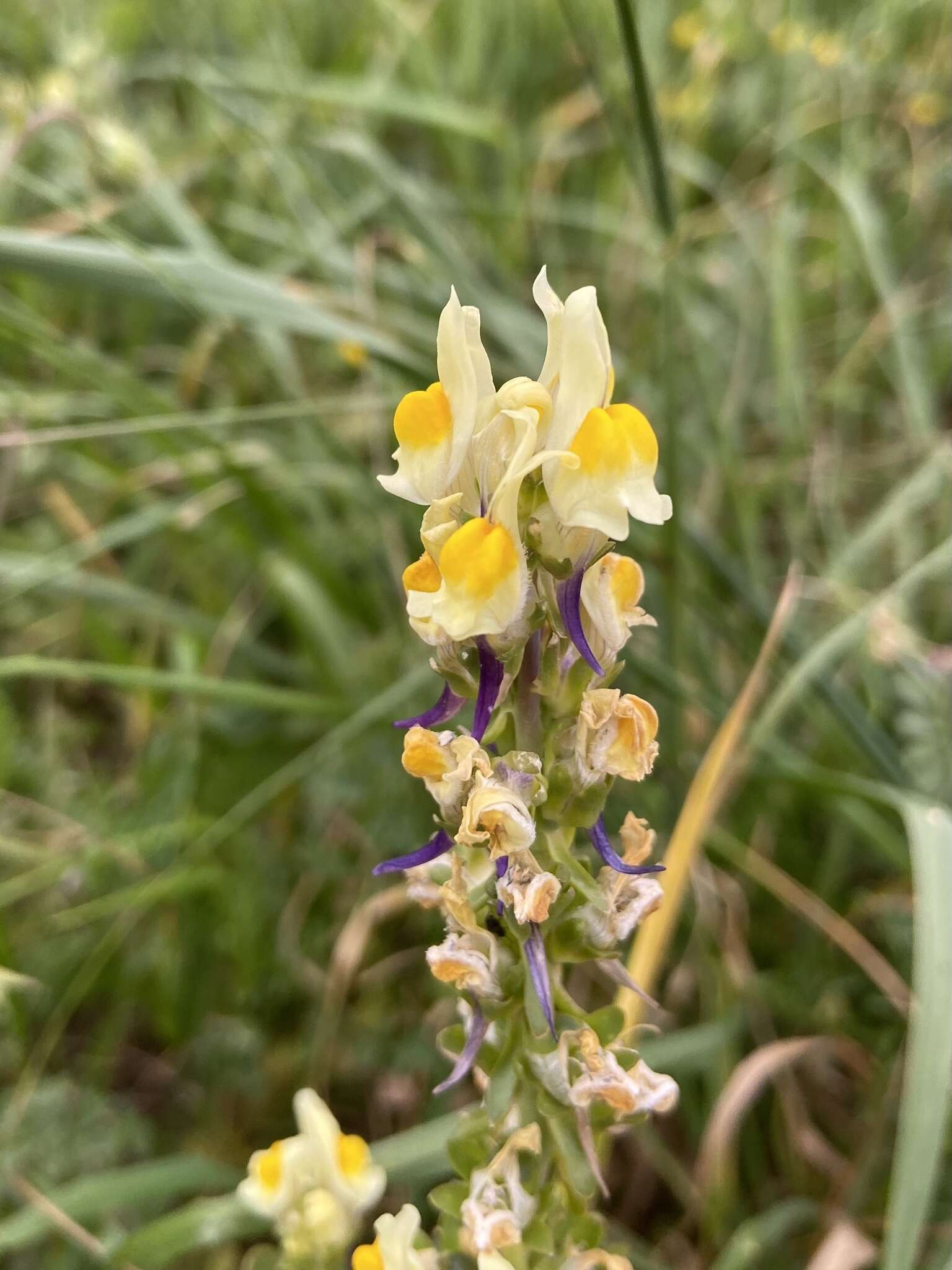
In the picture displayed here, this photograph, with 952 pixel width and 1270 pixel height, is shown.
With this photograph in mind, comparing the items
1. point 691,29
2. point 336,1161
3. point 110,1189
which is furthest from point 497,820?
point 691,29

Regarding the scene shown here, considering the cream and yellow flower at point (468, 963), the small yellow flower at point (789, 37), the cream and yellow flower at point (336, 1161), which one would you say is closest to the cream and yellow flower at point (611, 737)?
the cream and yellow flower at point (468, 963)

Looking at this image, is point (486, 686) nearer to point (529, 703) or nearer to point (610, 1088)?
point (529, 703)

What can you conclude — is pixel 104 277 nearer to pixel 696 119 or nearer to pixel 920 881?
pixel 920 881

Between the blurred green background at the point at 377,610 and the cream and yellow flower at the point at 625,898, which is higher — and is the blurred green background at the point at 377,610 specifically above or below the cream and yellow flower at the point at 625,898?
above

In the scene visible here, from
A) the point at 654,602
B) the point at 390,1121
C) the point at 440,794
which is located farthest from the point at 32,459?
the point at 440,794

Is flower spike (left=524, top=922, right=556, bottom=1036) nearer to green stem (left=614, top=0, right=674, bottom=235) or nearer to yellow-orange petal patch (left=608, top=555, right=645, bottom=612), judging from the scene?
yellow-orange petal patch (left=608, top=555, right=645, bottom=612)

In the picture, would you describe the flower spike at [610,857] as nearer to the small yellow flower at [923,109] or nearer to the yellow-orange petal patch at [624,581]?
the yellow-orange petal patch at [624,581]
